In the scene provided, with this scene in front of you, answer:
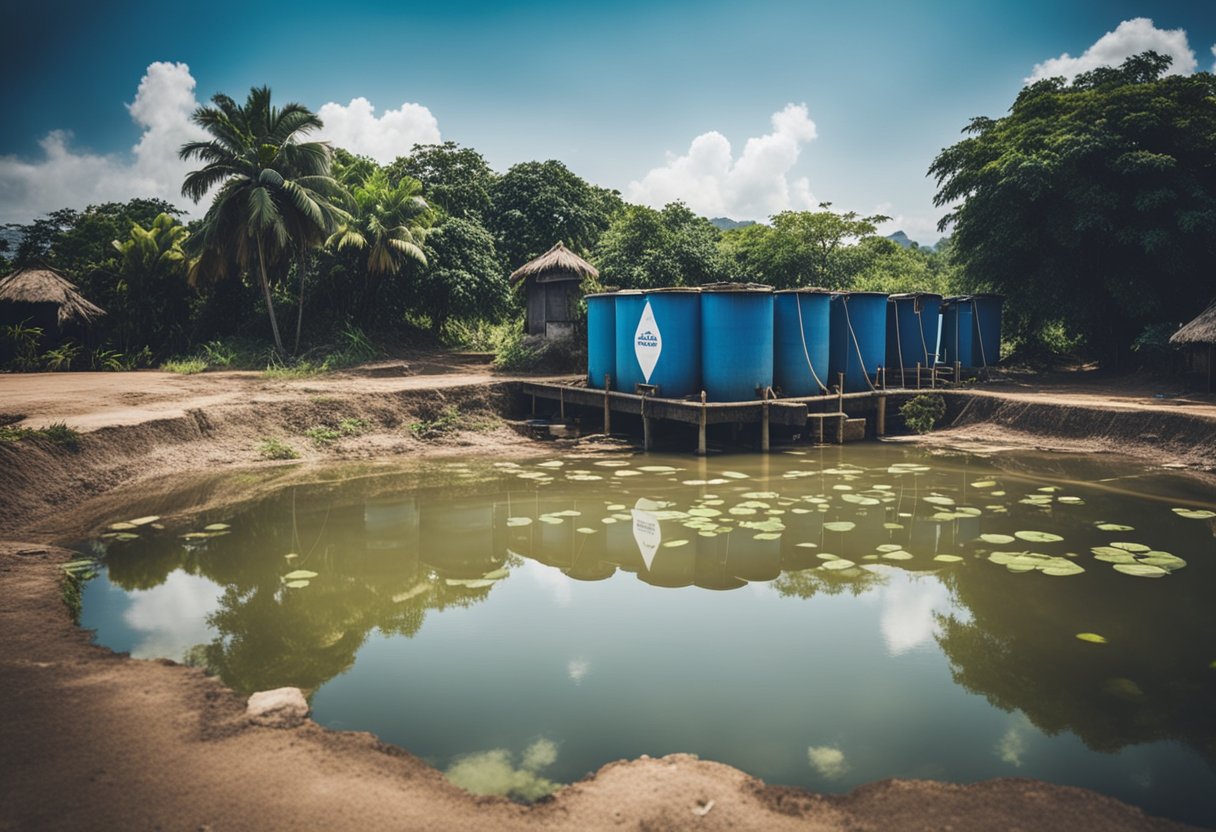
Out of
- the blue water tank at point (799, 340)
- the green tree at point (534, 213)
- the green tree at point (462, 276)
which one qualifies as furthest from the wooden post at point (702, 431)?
the green tree at point (534, 213)

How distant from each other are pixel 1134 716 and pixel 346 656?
4327 mm

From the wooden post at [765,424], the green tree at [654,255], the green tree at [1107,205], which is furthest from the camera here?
the green tree at [654,255]

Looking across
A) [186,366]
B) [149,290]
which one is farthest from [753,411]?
[149,290]

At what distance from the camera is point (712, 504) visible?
7.82 meters

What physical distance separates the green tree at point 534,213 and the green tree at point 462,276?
199 cm

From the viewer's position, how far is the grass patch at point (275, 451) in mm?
10547

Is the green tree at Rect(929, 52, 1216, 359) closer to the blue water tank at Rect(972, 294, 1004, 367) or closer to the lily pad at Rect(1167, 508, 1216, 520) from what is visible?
the blue water tank at Rect(972, 294, 1004, 367)

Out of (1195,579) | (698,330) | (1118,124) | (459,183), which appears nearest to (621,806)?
(1195,579)

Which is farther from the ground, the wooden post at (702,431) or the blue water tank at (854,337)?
the blue water tank at (854,337)

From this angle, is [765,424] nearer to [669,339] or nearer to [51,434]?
[669,339]

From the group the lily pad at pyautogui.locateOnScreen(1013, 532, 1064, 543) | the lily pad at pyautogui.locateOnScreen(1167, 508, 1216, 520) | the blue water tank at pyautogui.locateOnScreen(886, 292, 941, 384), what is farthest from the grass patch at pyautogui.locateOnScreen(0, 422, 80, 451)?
the blue water tank at pyautogui.locateOnScreen(886, 292, 941, 384)

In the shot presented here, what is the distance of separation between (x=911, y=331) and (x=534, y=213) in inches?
465

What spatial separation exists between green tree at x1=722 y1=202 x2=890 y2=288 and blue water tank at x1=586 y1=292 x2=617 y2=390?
10080 mm

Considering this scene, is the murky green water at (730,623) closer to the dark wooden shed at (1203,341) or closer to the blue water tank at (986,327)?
the dark wooden shed at (1203,341)
